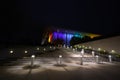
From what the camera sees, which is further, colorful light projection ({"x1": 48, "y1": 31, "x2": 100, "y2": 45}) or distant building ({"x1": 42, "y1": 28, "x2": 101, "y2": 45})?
colorful light projection ({"x1": 48, "y1": 31, "x2": 100, "y2": 45})

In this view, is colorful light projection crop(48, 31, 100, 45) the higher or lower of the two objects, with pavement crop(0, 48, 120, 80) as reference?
higher

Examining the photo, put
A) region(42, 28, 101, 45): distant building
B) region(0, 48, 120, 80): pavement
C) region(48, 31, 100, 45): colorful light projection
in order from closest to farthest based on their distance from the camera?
region(0, 48, 120, 80): pavement, region(42, 28, 101, 45): distant building, region(48, 31, 100, 45): colorful light projection

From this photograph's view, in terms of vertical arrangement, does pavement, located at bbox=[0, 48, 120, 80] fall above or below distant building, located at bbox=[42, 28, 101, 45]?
below

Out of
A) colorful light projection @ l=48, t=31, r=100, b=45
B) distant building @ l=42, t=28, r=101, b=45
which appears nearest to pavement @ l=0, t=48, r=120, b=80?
distant building @ l=42, t=28, r=101, b=45

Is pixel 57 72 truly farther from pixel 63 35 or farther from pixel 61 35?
pixel 61 35

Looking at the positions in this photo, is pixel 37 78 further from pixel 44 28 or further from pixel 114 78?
pixel 44 28

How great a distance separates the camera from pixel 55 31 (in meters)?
101

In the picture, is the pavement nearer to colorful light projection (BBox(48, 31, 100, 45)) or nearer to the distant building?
the distant building

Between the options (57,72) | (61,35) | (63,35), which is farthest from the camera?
(61,35)

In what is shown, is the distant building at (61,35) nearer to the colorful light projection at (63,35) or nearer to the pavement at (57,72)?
the colorful light projection at (63,35)

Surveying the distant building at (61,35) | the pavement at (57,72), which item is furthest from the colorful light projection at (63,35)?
the pavement at (57,72)

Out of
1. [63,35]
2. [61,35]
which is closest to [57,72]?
[63,35]

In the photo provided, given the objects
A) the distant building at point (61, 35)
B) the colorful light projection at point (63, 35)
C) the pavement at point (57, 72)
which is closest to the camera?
the pavement at point (57, 72)

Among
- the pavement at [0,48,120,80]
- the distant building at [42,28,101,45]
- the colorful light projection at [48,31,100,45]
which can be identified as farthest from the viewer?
the colorful light projection at [48,31,100,45]
